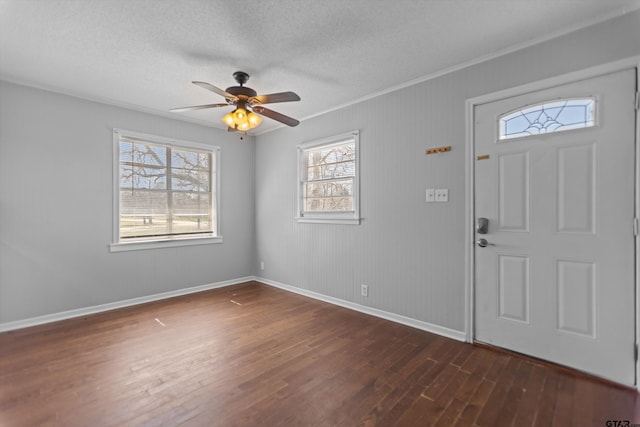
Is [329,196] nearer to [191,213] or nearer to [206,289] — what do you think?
[191,213]

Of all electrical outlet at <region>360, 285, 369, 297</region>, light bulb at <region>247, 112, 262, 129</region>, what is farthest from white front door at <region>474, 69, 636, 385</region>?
light bulb at <region>247, 112, 262, 129</region>

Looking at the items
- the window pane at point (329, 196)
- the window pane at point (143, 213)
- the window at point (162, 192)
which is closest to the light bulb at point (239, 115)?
the window pane at point (329, 196)

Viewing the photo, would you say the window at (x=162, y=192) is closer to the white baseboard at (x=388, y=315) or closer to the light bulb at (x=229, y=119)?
the white baseboard at (x=388, y=315)

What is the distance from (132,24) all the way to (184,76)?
2.72ft

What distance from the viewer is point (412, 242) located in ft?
10.3

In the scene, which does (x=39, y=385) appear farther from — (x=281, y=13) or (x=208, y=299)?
(x=281, y=13)

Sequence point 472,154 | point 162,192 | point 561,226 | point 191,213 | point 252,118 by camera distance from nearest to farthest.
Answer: point 561,226, point 472,154, point 252,118, point 162,192, point 191,213

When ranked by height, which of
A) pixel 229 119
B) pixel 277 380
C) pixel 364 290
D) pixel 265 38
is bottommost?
pixel 277 380

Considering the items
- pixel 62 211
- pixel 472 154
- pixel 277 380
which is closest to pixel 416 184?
pixel 472 154

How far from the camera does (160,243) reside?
4.11 metres

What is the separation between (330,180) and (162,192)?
2.44 meters

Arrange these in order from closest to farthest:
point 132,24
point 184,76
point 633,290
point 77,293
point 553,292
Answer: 1. point 633,290
2. point 132,24
3. point 553,292
4. point 184,76
5. point 77,293

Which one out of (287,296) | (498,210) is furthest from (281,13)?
(287,296)

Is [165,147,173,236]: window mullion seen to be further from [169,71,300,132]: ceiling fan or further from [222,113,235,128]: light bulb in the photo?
[222,113,235,128]: light bulb
